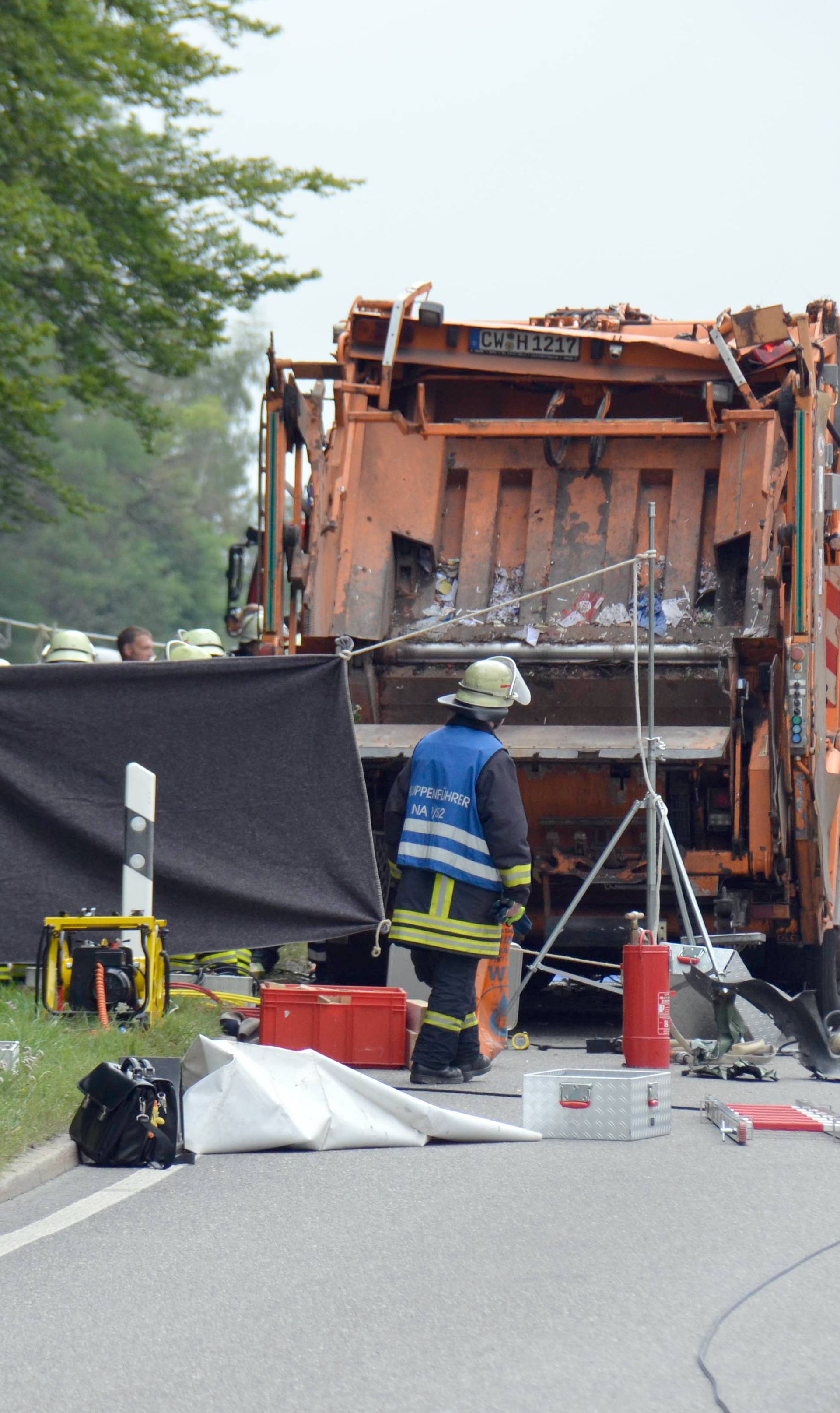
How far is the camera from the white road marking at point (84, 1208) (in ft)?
15.8

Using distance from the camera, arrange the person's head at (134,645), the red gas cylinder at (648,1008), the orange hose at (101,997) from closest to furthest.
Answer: the orange hose at (101,997), the red gas cylinder at (648,1008), the person's head at (134,645)

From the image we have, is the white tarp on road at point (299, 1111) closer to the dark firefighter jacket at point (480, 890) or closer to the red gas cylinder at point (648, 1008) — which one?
the dark firefighter jacket at point (480, 890)

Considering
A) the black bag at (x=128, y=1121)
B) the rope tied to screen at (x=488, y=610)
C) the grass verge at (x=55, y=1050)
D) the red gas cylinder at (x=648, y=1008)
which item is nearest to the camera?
the black bag at (x=128, y=1121)

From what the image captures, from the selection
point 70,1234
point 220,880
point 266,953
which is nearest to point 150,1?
point 266,953

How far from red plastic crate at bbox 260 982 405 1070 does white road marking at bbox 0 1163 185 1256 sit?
6.78 ft

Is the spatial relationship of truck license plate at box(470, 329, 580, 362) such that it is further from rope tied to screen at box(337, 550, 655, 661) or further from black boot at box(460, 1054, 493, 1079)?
black boot at box(460, 1054, 493, 1079)

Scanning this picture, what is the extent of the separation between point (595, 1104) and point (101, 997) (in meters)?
2.19

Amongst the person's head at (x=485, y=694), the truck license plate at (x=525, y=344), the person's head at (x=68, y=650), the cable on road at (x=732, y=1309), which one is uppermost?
the truck license plate at (x=525, y=344)

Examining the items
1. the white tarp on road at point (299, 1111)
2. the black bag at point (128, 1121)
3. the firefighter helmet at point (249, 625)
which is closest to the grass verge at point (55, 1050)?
the black bag at point (128, 1121)

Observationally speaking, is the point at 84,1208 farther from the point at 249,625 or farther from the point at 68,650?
the point at 249,625

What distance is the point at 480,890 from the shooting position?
7.79 metres

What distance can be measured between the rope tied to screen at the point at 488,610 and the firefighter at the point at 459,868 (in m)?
0.72

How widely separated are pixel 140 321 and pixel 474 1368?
14.4 m

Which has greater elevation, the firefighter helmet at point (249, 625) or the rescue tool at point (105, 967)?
the firefighter helmet at point (249, 625)
